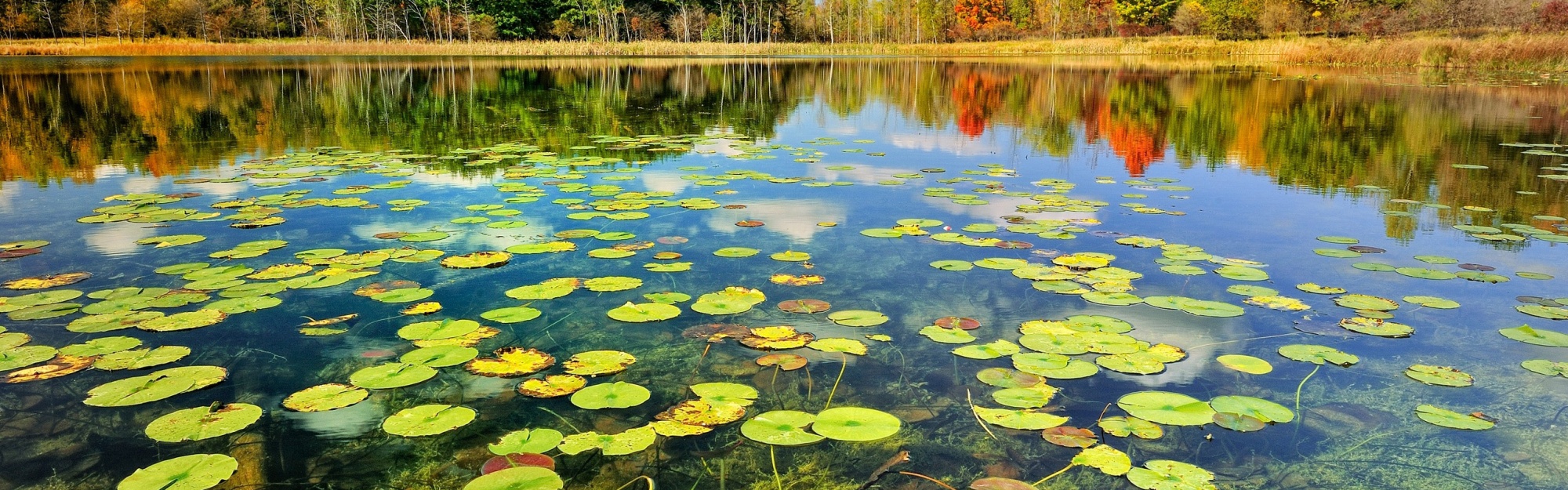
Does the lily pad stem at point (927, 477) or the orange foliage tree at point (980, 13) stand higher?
the orange foliage tree at point (980, 13)

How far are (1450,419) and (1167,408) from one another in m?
0.79

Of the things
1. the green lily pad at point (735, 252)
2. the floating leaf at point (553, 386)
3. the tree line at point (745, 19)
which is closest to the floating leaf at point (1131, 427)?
the floating leaf at point (553, 386)

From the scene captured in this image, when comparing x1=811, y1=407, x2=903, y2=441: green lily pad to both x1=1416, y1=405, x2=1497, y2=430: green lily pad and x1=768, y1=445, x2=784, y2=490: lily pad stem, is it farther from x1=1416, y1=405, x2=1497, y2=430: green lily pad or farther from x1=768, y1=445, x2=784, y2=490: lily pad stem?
x1=1416, y1=405, x2=1497, y2=430: green lily pad

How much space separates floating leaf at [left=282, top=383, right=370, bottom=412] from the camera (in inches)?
89.0

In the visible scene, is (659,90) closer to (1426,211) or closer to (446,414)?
(1426,211)

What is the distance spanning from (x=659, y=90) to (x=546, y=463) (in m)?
15.6

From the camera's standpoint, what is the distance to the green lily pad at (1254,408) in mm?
2271

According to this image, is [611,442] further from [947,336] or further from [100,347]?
[100,347]

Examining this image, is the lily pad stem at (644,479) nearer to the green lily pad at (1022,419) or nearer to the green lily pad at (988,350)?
the green lily pad at (1022,419)

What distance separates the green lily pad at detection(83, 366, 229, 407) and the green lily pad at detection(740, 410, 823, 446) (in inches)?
63.5

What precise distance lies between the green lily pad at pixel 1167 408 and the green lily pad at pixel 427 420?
1831 mm

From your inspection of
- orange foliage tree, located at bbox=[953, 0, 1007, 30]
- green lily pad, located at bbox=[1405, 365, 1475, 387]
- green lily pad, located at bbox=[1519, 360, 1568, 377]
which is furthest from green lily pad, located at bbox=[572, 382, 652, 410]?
orange foliage tree, located at bbox=[953, 0, 1007, 30]

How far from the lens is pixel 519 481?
6.01 ft

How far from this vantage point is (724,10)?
5578cm
